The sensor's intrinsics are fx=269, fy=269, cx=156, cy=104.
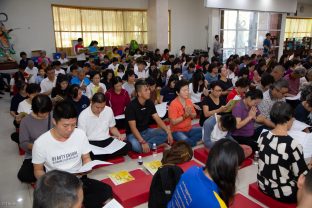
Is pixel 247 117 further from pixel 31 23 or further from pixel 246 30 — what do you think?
Result: pixel 246 30

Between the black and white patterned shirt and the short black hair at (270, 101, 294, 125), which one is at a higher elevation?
the short black hair at (270, 101, 294, 125)

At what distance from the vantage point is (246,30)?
43.9 feet

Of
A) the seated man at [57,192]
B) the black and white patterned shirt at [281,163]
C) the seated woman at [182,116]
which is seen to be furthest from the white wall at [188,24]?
the seated man at [57,192]

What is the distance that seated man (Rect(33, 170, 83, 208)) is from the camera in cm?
122

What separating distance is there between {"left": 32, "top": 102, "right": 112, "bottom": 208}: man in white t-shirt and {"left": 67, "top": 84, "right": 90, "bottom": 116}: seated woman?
71.8 inches

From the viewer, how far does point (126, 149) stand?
383 centimetres

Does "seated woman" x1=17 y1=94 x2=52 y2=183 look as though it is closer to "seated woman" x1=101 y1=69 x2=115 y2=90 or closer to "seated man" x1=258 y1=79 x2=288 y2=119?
"seated woman" x1=101 y1=69 x2=115 y2=90

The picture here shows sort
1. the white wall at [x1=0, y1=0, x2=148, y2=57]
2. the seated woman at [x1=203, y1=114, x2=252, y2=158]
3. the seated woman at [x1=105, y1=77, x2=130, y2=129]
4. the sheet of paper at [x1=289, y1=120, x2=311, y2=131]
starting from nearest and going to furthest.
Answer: the seated woman at [x1=203, y1=114, x2=252, y2=158]
the sheet of paper at [x1=289, y1=120, x2=311, y2=131]
the seated woman at [x1=105, y1=77, x2=130, y2=129]
the white wall at [x1=0, y1=0, x2=148, y2=57]

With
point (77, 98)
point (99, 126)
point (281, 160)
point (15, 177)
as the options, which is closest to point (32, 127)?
point (15, 177)

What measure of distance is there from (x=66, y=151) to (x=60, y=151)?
2.2 inches

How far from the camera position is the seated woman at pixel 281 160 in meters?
2.34

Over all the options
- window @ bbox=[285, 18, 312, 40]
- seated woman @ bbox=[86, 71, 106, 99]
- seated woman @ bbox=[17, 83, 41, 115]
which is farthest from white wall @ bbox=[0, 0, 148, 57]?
window @ bbox=[285, 18, 312, 40]

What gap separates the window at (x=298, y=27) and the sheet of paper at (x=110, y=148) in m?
16.9

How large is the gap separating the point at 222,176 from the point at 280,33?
50.0 feet
